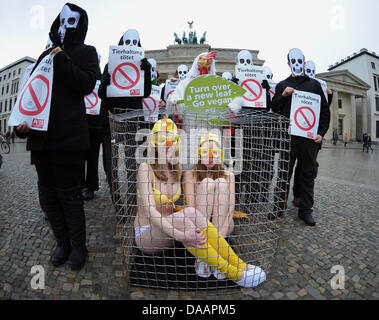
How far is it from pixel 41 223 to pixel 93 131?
1470mm

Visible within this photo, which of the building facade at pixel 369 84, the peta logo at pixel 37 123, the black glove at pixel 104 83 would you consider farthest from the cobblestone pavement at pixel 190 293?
the building facade at pixel 369 84

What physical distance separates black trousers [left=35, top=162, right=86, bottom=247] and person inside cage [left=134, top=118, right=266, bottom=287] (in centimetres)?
51

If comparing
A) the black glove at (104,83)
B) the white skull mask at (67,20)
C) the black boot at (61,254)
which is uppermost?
the white skull mask at (67,20)

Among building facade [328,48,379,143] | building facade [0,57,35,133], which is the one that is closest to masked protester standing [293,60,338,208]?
building facade [328,48,379,143]

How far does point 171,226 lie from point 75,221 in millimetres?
843

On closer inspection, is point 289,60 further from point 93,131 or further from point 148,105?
point 93,131

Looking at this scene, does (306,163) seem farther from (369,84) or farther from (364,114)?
(369,84)

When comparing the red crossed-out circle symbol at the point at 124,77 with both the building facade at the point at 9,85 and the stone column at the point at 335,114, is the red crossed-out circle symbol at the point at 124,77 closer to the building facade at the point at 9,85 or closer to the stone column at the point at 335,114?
the stone column at the point at 335,114

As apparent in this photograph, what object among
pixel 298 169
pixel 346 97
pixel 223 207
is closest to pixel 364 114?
pixel 346 97

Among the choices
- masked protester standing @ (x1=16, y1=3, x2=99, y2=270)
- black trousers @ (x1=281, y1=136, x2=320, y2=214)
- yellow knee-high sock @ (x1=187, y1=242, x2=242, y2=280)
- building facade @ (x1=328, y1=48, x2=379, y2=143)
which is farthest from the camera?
building facade @ (x1=328, y1=48, x2=379, y2=143)

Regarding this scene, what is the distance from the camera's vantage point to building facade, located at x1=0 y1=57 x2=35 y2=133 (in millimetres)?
45381

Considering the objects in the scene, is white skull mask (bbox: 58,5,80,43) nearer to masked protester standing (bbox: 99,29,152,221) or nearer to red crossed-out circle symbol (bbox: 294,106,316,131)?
masked protester standing (bbox: 99,29,152,221)

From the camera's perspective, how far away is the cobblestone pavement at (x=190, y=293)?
1531 millimetres
